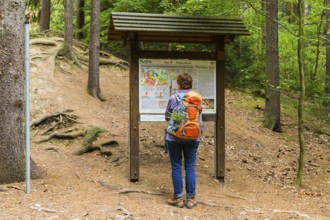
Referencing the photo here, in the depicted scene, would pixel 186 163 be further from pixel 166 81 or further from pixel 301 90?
pixel 301 90

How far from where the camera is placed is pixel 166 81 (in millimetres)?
7781

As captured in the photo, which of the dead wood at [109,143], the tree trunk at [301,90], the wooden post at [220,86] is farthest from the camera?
the dead wood at [109,143]

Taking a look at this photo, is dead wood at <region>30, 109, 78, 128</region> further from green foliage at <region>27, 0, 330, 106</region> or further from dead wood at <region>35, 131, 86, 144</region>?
green foliage at <region>27, 0, 330, 106</region>

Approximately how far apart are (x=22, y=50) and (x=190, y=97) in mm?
2811

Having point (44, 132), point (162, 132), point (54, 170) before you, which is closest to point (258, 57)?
point (162, 132)

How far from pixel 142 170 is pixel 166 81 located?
6.31 ft

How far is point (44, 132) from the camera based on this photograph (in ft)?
35.1

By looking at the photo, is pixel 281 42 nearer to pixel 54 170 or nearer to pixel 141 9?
pixel 141 9

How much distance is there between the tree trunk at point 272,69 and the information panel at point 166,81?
17.9 ft

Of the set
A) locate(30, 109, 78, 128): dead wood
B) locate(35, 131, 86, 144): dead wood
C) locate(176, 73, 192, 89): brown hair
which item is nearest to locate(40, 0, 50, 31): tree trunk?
locate(30, 109, 78, 128): dead wood

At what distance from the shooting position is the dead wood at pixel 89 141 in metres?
9.34

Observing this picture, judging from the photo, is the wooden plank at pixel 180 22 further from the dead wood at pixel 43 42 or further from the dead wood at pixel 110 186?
the dead wood at pixel 43 42

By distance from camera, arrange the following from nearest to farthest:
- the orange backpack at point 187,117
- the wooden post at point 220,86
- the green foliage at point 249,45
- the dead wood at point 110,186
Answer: the orange backpack at point 187,117 → the dead wood at point 110,186 → the wooden post at point 220,86 → the green foliage at point 249,45

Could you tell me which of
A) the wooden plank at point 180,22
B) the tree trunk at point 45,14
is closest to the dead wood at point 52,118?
the wooden plank at point 180,22
